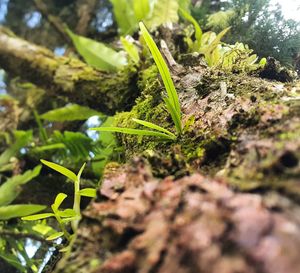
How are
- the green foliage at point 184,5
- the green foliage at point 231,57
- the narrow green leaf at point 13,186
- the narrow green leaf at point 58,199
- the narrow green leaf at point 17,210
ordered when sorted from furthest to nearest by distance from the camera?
1. the green foliage at point 184,5
2. the narrow green leaf at point 13,186
3. the narrow green leaf at point 17,210
4. the green foliage at point 231,57
5. the narrow green leaf at point 58,199

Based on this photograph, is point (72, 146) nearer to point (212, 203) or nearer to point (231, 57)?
point (231, 57)

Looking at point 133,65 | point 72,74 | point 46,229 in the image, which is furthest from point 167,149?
point 72,74

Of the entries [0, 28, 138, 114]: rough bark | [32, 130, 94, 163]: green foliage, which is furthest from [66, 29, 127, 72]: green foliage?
[32, 130, 94, 163]: green foliage

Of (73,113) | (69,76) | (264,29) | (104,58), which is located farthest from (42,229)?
(264,29)

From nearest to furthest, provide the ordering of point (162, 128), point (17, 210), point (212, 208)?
point (212, 208)
point (162, 128)
point (17, 210)

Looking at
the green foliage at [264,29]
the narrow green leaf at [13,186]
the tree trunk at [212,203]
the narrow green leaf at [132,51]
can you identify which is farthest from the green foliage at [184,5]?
the tree trunk at [212,203]

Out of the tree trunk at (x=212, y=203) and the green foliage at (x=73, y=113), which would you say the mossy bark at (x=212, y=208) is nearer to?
the tree trunk at (x=212, y=203)

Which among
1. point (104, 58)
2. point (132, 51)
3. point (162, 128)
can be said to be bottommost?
point (104, 58)
